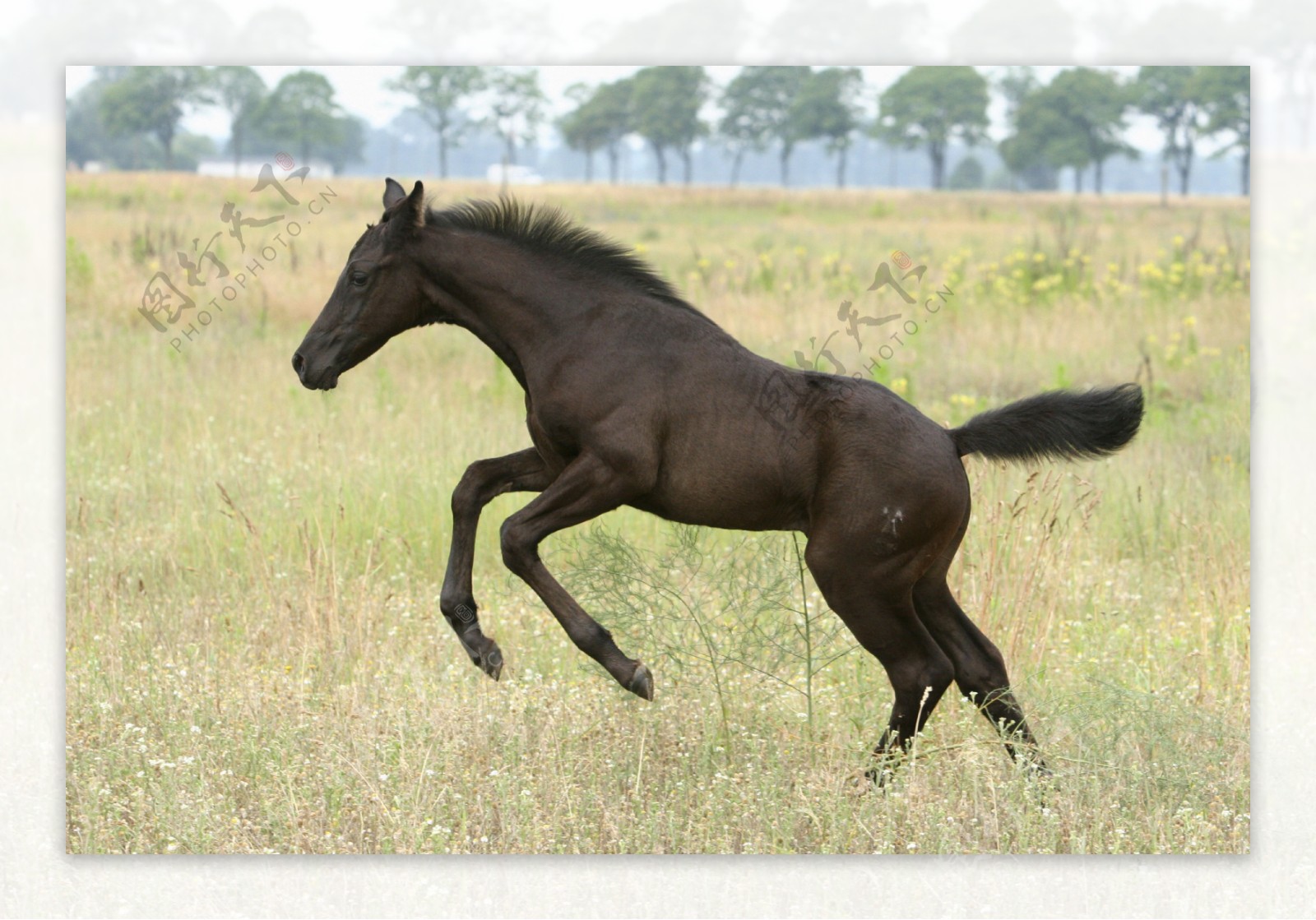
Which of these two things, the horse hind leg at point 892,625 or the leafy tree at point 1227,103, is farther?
the leafy tree at point 1227,103

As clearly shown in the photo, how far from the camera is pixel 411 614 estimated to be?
7328 millimetres

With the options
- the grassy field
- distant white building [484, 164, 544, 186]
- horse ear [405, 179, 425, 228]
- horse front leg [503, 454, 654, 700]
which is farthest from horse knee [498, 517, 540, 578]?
distant white building [484, 164, 544, 186]

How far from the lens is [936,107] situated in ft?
46.6

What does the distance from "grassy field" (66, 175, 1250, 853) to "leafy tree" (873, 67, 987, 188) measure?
204 cm

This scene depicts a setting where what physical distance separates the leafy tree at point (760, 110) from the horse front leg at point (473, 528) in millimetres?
4307

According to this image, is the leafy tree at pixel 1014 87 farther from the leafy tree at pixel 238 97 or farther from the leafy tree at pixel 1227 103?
the leafy tree at pixel 238 97

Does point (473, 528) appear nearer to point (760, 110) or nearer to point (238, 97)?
point (238, 97)

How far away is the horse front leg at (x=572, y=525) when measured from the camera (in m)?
4.81

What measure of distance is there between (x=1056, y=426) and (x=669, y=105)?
23.6 ft

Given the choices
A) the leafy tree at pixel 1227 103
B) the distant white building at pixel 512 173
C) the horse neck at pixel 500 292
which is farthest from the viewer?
the distant white building at pixel 512 173

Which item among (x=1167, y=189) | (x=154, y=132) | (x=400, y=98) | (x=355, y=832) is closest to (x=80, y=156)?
(x=154, y=132)

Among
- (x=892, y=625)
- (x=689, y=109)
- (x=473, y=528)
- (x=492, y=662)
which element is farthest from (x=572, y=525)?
(x=689, y=109)

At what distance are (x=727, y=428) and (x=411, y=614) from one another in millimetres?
2855

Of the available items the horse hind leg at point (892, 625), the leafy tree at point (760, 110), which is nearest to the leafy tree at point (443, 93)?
the leafy tree at point (760, 110)
